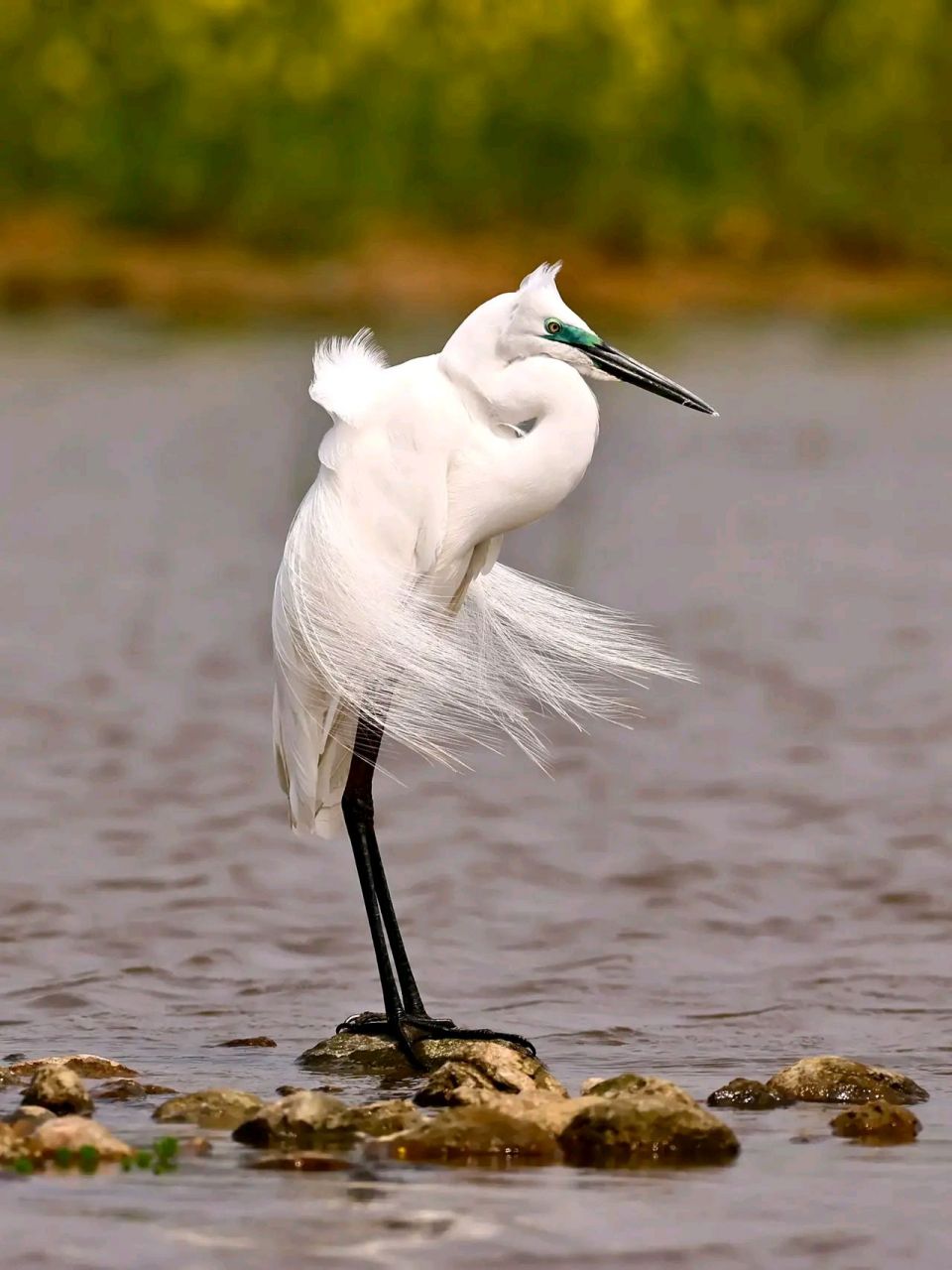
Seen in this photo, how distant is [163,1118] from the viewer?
490cm

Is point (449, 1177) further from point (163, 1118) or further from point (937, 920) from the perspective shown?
point (937, 920)

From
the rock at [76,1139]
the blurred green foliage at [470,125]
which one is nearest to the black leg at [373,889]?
the rock at [76,1139]

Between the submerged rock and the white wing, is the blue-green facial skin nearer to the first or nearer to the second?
the white wing

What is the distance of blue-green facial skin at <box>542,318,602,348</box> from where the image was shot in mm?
5539

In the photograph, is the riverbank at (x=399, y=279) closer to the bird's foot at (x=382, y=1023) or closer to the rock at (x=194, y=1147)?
the bird's foot at (x=382, y=1023)

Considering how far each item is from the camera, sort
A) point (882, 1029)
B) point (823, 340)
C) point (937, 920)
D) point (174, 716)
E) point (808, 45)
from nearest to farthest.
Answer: point (882, 1029)
point (937, 920)
point (174, 716)
point (823, 340)
point (808, 45)

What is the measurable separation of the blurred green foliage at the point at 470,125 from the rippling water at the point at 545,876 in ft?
69.1

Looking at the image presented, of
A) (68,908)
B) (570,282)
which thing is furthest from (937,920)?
(570,282)

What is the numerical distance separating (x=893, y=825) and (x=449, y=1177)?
172 inches

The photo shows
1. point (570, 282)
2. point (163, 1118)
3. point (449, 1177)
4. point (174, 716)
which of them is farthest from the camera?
point (570, 282)

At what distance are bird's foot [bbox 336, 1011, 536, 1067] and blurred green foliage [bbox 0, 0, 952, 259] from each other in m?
31.0

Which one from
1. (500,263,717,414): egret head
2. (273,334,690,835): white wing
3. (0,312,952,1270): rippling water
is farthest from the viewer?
(273,334,690,835): white wing

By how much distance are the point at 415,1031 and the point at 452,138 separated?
34.7 metres

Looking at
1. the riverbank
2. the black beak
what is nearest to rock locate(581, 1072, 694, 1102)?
the black beak
